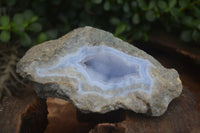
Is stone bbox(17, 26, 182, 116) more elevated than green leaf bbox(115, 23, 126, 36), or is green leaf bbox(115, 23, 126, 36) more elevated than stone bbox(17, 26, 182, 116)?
stone bbox(17, 26, 182, 116)

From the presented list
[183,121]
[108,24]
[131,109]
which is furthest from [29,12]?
[183,121]

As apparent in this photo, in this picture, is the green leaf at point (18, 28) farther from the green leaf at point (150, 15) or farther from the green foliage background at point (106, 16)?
the green leaf at point (150, 15)

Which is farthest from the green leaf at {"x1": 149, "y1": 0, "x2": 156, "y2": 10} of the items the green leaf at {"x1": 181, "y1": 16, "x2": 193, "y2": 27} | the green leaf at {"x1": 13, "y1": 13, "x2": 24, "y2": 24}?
the green leaf at {"x1": 13, "y1": 13, "x2": 24, "y2": 24}

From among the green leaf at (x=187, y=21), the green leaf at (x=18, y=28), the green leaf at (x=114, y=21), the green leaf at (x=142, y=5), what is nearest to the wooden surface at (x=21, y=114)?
the green leaf at (x=18, y=28)

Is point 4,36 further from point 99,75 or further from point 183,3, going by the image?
point 183,3

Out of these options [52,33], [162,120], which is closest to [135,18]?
[52,33]

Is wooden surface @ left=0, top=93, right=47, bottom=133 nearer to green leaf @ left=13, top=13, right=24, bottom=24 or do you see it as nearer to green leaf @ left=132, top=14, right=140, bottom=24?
green leaf @ left=13, top=13, right=24, bottom=24
